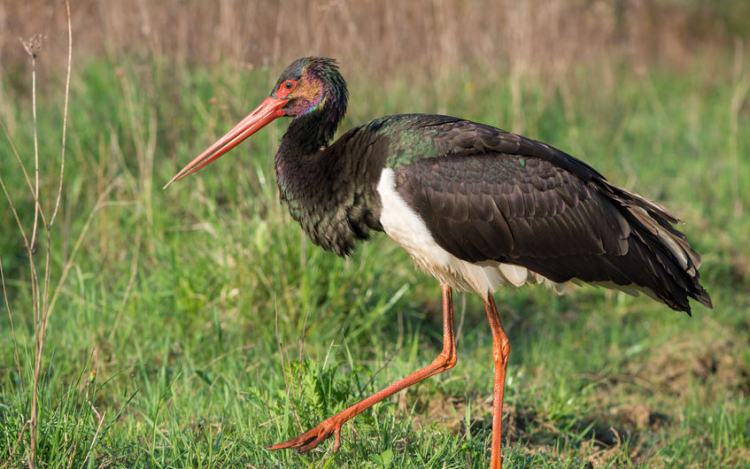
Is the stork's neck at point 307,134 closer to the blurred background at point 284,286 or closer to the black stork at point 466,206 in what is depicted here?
the black stork at point 466,206

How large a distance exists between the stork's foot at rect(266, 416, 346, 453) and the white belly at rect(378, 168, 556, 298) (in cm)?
74

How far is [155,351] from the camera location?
12.3 ft

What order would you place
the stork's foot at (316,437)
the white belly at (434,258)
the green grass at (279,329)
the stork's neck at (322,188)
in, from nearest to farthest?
the stork's foot at (316,437), the green grass at (279,329), the white belly at (434,258), the stork's neck at (322,188)

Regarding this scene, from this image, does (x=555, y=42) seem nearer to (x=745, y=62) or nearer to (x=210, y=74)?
(x=210, y=74)

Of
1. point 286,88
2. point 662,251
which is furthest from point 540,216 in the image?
point 286,88

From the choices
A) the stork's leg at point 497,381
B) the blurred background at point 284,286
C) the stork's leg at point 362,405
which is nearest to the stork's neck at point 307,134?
the blurred background at point 284,286

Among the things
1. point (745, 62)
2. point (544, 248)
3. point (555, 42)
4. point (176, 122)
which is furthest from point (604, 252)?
point (745, 62)

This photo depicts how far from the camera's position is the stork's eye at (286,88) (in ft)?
10.9

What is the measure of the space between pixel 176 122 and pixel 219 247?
1340mm

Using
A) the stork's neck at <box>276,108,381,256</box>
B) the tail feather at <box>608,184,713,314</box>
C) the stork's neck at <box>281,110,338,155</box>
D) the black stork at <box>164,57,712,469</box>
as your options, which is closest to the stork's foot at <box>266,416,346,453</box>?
the black stork at <box>164,57,712,469</box>

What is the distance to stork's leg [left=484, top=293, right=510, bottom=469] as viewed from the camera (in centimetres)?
278

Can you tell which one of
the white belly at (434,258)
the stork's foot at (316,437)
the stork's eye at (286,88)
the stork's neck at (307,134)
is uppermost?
the stork's eye at (286,88)

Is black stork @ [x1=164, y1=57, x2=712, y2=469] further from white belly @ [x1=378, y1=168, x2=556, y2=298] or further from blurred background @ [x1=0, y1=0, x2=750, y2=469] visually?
blurred background @ [x1=0, y1=0, x2=750, y2=469]

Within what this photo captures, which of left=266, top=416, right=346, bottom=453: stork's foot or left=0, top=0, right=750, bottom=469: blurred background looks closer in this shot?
left=266, top=416, right=346, bottom=453: stork's foot
